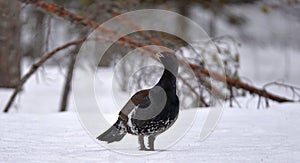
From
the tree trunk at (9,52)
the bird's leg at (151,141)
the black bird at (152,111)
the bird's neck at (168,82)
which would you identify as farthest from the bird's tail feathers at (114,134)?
the tree trunk at (9,52)

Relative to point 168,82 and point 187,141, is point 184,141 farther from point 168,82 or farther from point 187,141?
point 168,82

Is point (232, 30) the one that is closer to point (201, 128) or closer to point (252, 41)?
point (252, 41)

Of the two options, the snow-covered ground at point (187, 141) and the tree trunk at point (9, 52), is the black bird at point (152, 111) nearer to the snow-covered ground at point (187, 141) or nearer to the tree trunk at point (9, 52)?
the snow-covered ground at point (187, 141)

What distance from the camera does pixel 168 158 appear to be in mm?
2973

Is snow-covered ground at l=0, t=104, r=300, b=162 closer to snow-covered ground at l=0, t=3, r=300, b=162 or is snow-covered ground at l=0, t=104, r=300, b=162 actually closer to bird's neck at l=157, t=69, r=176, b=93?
snow-covered ground at l=0, t=3, r=300, b=162

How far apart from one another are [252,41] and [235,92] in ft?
25.7

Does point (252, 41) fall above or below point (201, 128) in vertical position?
below

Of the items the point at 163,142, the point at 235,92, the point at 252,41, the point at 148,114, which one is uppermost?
the point at 148,114

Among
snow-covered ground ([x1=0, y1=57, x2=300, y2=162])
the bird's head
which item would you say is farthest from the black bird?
snow-covered ground ([x1=0, y1=57, x2=300, y2=162])

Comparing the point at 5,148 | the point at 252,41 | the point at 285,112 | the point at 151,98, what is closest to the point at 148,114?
the point at 151,98

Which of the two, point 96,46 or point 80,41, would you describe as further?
point 96,46

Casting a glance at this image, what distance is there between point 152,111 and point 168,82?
0.26 metres

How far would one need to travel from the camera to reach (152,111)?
305cm

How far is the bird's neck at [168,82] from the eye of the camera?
10.4ft
